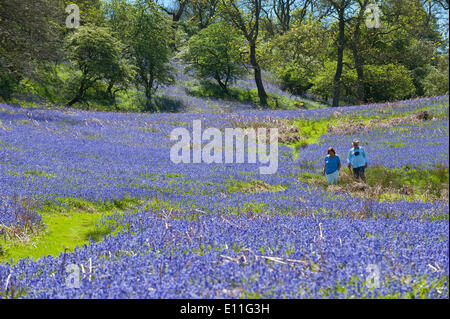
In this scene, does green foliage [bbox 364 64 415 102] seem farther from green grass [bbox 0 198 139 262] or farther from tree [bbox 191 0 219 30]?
tree [bbox 191 0 219 30]

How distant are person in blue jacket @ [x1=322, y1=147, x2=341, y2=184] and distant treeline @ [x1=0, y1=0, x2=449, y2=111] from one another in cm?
1714

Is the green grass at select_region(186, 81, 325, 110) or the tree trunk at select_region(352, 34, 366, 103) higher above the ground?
the tree trunk at select_region(352, 34, 366, 103)

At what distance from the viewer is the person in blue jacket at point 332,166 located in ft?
41.2

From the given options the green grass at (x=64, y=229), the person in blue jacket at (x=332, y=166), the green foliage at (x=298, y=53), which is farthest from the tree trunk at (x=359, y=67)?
the green grass at (x=64, y=229)

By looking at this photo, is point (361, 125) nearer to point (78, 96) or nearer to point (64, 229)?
point (64, 229)

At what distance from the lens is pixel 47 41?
95.1 feet

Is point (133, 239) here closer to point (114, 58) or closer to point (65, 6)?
point (114, 58)

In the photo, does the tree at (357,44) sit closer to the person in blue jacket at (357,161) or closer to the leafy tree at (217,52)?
the leafy tree at (217,52)

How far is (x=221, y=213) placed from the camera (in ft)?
26.1

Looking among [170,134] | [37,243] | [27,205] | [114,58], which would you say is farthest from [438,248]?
[114,58]

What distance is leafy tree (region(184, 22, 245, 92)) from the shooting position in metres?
43.2

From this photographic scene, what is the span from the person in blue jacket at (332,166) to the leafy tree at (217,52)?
3191 centimetres

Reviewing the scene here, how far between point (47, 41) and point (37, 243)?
27.2 m

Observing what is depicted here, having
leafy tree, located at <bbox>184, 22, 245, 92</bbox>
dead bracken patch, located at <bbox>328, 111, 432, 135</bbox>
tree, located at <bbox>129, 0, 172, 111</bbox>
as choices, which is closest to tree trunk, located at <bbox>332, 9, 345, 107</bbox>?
dead bracken patch, located at <bbox>328, 111, 432, 135</bbox>
